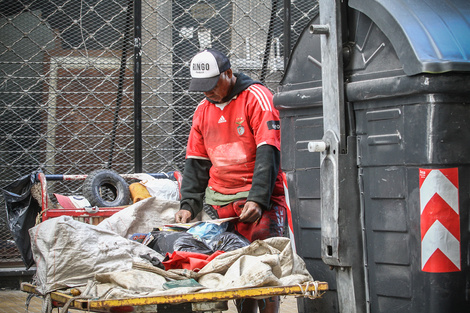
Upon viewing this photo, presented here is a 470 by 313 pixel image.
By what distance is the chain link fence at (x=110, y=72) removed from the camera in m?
6.46

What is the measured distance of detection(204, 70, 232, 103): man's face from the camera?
4.26m

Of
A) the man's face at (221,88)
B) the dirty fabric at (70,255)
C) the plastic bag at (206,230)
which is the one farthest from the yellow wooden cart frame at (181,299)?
the man's face at (221,88)

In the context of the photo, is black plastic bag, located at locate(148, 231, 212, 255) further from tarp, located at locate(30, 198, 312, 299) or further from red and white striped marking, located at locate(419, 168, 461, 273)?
red and white striped marking, located at locate(419, 168, 461, 273)

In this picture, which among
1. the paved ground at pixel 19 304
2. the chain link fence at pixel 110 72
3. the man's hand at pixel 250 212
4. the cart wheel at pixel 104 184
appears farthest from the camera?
the chain link fence at pixel 110 72

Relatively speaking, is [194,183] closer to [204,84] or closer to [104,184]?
[204,84]

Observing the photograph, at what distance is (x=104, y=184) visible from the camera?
5.49m

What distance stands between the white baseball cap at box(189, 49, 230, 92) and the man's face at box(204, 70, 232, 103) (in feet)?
0.15

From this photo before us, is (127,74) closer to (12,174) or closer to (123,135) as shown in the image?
(123,135)

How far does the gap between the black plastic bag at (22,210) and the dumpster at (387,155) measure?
9.21 feet

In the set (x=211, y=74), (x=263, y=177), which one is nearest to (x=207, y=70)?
(x=211, y=74)

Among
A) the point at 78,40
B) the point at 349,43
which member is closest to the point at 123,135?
the point at 78,40

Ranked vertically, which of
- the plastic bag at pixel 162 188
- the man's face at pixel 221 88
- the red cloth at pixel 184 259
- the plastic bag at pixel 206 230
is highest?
the man's face at pixel 221 88

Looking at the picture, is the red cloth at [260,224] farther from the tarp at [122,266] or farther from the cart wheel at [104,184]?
the cart wheel at [104,184]

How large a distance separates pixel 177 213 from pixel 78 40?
3.06 m
